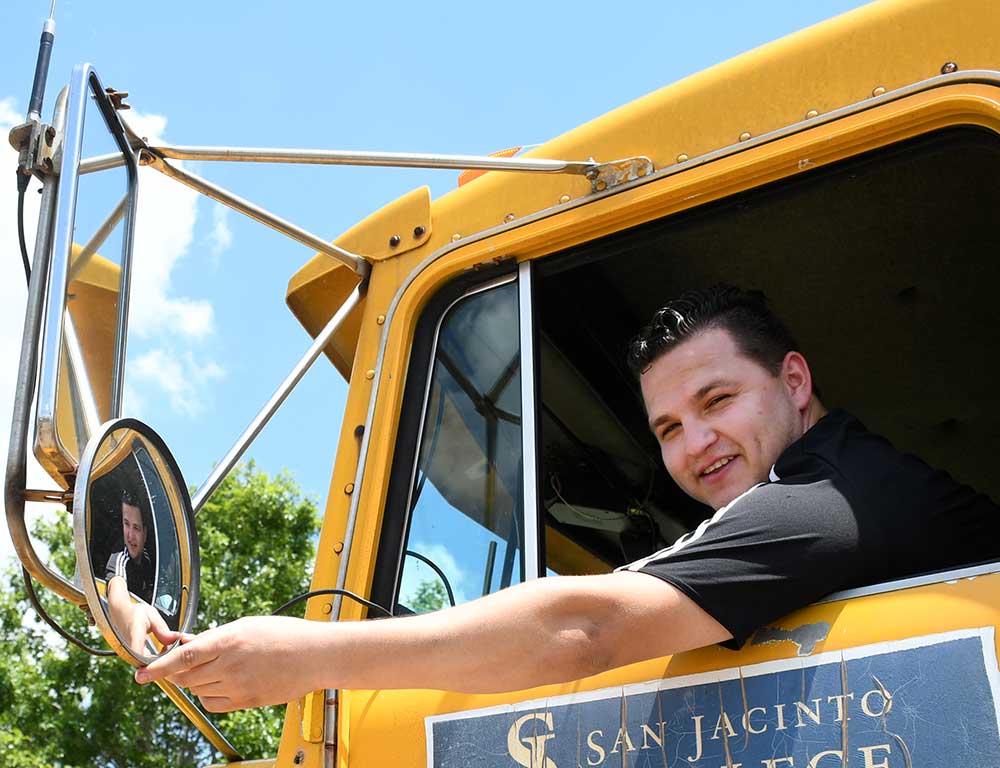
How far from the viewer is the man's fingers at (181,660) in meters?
1.39

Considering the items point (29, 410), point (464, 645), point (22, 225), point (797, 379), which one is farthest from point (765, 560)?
point (22, 225)

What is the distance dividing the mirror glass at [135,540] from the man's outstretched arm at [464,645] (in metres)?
0.08

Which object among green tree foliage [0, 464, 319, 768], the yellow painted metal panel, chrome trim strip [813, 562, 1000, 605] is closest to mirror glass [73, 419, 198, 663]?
the yellow painted metal panel

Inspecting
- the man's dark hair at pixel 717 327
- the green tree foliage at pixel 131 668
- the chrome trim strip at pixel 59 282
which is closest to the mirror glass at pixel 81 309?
the chrome trim strip at pixel 59 282

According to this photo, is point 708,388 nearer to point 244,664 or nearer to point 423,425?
point 423,425

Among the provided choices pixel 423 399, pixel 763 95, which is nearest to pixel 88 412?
pixel 423 399

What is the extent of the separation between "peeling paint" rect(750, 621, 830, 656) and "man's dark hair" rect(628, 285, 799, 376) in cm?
68

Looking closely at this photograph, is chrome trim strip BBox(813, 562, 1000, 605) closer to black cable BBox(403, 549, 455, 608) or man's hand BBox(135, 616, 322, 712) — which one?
man's hand BBox(135, 616, 322, 712)

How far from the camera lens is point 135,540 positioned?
157 centimetres

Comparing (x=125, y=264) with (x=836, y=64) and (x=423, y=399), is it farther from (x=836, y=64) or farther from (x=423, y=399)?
(x=836, y=64)

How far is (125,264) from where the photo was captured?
2.02 m

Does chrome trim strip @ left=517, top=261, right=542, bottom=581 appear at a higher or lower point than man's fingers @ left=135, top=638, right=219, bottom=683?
higher

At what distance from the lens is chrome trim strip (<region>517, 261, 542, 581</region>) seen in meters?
2.10

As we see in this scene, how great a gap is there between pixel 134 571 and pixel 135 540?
0.18 feet
